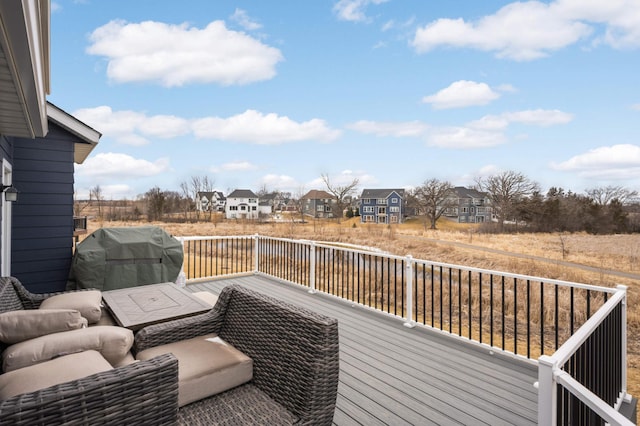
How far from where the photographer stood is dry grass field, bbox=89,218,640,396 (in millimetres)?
9758

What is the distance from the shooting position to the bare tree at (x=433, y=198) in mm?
24625

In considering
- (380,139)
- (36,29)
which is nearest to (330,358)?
(36,29)

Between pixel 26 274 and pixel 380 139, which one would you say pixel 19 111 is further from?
pixel 380 139

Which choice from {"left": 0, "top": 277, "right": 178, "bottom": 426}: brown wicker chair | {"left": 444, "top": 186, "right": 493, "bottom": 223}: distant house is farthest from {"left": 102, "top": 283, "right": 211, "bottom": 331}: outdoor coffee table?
{"left": 444, "top": 186, "right": 493, "bottom": 223}: distant house

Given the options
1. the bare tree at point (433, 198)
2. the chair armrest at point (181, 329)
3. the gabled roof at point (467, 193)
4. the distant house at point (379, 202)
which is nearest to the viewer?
the chair armrest at point (181, 329)

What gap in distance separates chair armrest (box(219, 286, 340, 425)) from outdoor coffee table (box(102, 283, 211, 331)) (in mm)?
701

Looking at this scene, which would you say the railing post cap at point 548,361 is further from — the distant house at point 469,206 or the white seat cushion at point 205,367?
the distant house at point 469,206

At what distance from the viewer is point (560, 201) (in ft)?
52.0

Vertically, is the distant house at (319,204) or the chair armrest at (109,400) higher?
the distant house at (319,204)

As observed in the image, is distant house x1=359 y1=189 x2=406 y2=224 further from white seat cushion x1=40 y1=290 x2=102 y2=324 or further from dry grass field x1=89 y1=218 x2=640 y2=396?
white seat cushion x1=40 y1=290 x2=102 y2=324

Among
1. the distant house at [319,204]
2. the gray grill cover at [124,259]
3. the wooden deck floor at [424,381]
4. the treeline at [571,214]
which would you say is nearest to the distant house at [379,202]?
the distant house at [319,204]

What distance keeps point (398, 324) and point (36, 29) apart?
3.85 metres

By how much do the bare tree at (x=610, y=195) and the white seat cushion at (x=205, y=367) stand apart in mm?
14896

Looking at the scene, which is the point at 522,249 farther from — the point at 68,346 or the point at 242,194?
the point at 242,194
